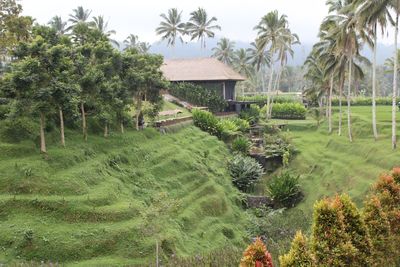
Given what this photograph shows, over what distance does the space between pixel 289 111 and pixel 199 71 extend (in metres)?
15.1

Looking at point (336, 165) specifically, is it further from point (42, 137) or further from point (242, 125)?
point (42, 137)

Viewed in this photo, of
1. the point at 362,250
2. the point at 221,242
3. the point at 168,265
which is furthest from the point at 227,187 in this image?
the point at 362,250

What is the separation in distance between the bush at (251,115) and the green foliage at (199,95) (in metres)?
2.68

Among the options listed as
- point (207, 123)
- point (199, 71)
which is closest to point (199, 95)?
point (199, 71)

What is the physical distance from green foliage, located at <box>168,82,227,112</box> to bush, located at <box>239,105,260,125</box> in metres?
2.68

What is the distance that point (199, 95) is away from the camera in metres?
55.7

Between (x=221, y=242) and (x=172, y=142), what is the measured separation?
43.1ft

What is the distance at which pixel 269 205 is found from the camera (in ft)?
108

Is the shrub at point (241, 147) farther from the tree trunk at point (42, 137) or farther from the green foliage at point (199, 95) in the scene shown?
the tree trunk at point (42, 137)

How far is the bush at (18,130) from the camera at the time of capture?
2388 cm

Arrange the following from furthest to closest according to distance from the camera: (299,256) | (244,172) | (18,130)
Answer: (244,172) → (18,130) → (299,256)

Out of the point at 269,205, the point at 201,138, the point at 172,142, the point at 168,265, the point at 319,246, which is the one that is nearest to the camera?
the point at 319,246

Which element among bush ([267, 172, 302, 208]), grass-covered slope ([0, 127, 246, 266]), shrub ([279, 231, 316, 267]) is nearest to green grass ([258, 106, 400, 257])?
bush ([267, 172, 302, 208])

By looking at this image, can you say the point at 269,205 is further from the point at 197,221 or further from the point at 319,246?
the point at 319,246
